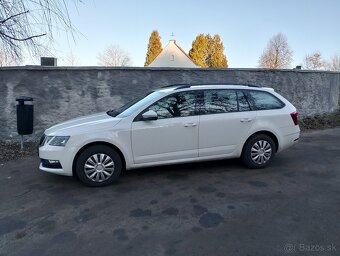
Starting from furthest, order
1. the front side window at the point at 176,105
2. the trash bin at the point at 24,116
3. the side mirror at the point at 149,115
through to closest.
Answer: the trash bin at the point at 24,116 → the front side window at the point at 176,105 → the side mirror at the point at 149,115

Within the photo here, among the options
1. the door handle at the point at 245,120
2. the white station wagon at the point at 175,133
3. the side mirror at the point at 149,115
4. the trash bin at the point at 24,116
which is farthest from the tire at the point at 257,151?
the trash bin at the point at 24,116

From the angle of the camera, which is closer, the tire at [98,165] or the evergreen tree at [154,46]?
the tire at [98,165]

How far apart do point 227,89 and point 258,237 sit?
2.96 meters

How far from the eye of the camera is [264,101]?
5.68 meters

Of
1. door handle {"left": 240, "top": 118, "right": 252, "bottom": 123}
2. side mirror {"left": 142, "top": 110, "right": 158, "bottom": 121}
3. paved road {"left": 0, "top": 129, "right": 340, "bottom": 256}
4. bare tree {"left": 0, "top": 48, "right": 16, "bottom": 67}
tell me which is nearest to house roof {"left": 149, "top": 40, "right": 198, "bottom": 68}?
bare tree {"left": 0, "top": 48, "right": 16, "bottom": 67}

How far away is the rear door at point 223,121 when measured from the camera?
5.20m

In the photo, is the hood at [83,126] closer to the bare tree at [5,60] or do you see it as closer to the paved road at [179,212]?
the paved road at [179,212]

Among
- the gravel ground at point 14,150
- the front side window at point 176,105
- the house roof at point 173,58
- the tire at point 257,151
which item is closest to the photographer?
the front side window at point 176,105

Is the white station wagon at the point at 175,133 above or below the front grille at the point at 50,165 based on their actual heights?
above

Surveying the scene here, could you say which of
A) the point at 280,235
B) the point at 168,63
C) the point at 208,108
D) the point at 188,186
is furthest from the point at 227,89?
the point at 168,63

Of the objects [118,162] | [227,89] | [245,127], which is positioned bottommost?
[118,162]

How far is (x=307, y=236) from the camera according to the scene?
3227 mm

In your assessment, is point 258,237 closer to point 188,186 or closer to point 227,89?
point 188,186

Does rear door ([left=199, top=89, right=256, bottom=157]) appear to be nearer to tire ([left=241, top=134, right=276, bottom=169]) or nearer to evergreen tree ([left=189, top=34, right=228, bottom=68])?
tire ([left=241, top=134, right=276, bottom=169])
